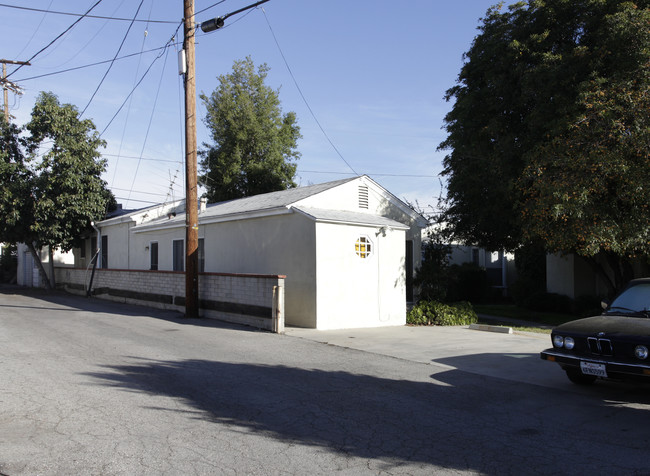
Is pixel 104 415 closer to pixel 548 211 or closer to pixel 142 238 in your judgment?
pixel 548 211

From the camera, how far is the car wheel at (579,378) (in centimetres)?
750

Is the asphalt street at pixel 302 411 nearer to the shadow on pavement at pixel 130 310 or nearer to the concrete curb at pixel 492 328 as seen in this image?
the concrete curb at pixel 492 328

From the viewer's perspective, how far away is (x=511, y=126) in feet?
54.2

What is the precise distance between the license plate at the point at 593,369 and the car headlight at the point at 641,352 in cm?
43

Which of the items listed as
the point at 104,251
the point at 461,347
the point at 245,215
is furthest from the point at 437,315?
the point at 104,251

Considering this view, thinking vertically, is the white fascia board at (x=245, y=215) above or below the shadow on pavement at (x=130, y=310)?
above

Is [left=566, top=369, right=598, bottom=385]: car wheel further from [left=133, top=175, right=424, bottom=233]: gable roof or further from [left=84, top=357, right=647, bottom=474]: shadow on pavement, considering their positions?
[left=133, top=175, right=424, bottom=233]: gable roof

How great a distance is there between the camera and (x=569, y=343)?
6.98m

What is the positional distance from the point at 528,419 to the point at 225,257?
1258 centimetres

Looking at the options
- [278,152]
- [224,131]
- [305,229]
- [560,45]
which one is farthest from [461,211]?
[224,131]

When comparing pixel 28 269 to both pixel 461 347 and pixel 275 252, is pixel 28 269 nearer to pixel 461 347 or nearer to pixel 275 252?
pixel 275 252

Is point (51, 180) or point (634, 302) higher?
point (51, 180)

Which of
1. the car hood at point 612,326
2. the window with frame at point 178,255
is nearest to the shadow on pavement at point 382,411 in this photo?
the car hood at point 612,326

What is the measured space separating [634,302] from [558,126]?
6931 mm
